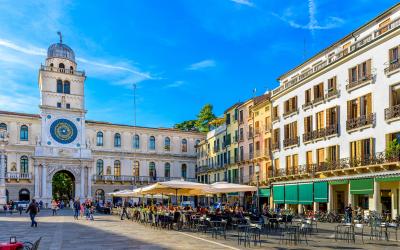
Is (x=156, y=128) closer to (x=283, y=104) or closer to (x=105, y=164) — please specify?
(x=105, y=164)

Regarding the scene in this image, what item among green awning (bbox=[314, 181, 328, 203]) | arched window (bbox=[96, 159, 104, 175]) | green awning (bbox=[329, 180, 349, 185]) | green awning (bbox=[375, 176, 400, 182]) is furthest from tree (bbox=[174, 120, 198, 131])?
green awning (bbox=[375, 176, 400, 182])

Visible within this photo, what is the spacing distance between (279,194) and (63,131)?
4113 cm

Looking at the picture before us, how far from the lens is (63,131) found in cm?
7512

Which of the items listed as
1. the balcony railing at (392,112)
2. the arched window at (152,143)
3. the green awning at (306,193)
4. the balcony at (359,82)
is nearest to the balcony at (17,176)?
the arched window at (152,143)

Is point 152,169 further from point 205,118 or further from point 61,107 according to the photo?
point 61,107

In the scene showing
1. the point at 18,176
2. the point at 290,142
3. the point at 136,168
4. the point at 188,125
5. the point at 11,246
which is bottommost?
the point at 18,176

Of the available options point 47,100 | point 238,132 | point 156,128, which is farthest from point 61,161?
point 238,132

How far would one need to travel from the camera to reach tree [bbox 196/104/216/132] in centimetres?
9119

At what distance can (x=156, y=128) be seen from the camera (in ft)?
286

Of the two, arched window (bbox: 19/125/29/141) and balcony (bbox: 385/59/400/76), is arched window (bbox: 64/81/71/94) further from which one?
balcony (bbox: 385/59/400/76)

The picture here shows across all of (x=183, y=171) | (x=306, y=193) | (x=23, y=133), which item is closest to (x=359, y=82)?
(x=306, y=193)

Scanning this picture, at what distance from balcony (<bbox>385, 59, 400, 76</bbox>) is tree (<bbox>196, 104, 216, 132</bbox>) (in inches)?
2381

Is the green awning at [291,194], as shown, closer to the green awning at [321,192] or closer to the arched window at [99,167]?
the green awning at [321,192]

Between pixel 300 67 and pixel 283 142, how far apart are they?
7.44 m
